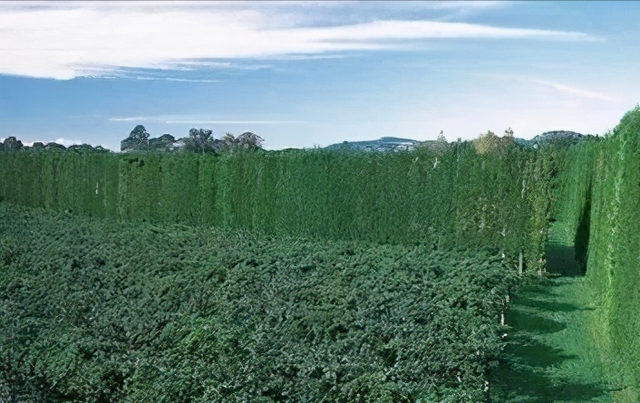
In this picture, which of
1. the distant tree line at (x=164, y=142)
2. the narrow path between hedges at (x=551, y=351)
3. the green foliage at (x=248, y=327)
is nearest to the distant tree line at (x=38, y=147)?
the distant tree line at (x=164, y=142)

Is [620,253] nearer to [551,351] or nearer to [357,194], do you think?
[551,351]

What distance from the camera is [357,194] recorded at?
1550 centimetres

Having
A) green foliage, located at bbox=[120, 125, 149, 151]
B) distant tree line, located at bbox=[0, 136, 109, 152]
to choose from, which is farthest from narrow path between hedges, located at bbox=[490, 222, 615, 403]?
distant tree line, located at bbox=[0, 136, 109, 152]

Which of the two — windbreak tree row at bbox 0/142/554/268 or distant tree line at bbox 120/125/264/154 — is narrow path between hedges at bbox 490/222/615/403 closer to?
windbreak tree row at bbox 0/142/554/268

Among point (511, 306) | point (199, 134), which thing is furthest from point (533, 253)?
point (199, 134)

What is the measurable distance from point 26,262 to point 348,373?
6706mm

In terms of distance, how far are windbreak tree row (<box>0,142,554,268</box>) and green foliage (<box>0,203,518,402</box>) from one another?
336 centimetres

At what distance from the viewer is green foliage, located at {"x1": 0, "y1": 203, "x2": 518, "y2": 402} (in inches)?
227

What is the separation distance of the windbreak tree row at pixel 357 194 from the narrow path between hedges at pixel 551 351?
5.04 feet

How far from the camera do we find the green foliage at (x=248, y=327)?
18.9ft

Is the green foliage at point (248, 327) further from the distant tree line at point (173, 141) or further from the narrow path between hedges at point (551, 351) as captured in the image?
the distant tree line at point (173, 141)

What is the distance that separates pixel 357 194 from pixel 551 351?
7.19 meters

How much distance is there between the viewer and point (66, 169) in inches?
955

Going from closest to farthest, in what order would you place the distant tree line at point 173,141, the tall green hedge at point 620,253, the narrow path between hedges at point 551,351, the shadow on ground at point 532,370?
the tall green hedge at point 620,253, the shadow on ground at point 532,370, the narrow path between hedges at point 551,351, the distant tree line at point 173,141
